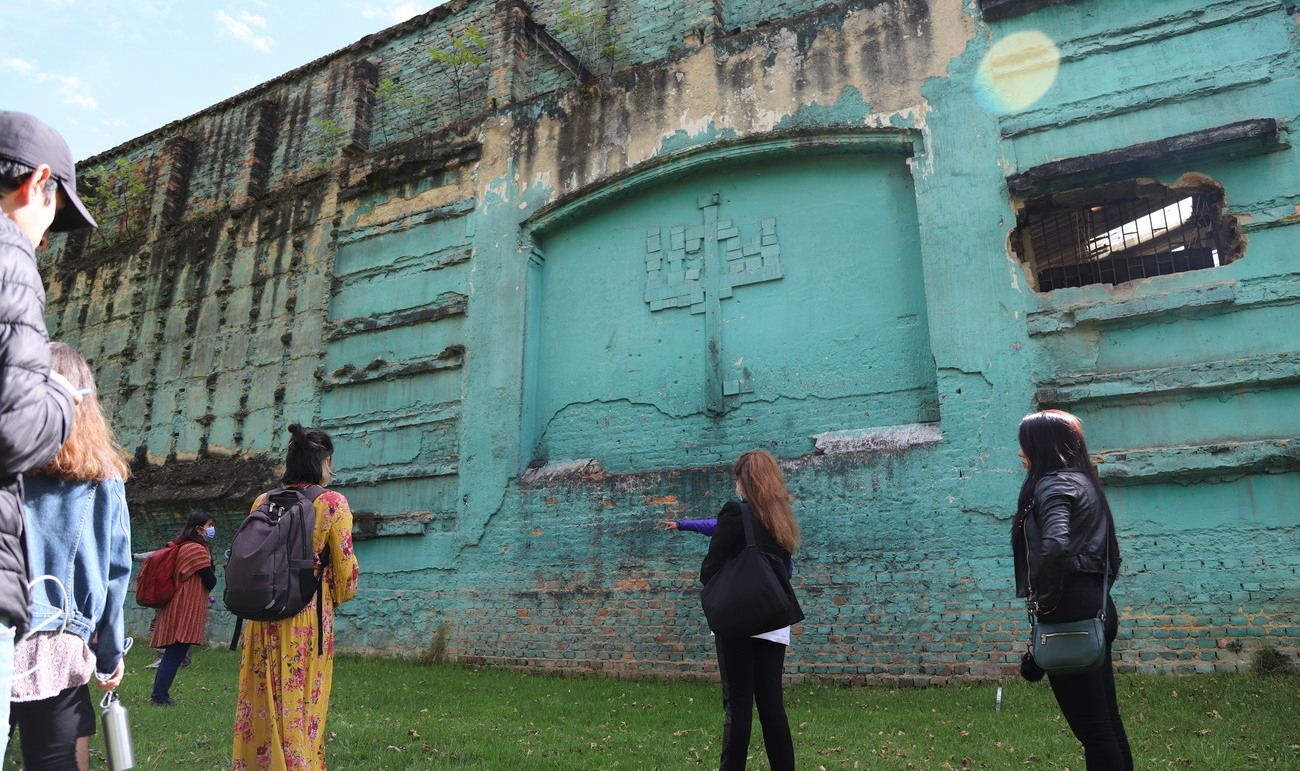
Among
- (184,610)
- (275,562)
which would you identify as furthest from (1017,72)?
(184,610)

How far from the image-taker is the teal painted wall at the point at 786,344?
6.45 meters

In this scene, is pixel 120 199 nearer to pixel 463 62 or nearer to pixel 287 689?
pixel 463 62

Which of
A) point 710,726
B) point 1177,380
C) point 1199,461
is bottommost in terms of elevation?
point 710,726

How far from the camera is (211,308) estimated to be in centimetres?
1225

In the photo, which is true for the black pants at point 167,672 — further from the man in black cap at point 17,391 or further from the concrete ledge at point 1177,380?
the concrete ledge at point 1177,380

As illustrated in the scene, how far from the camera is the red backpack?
710cm

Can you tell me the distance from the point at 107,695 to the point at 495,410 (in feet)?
22.1

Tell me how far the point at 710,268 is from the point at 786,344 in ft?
3.85

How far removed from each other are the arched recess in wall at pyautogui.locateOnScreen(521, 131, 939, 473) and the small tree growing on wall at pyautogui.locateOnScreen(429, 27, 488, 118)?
3365 millimetres

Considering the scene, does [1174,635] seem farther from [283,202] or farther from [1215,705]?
[283,202]

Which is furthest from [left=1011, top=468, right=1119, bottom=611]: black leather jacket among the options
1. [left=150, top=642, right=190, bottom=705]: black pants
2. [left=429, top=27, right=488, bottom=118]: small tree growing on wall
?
[left=429, top=27, right=488, bottom=118]: small tree growing on wall

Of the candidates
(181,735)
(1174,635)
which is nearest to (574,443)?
(181,735)

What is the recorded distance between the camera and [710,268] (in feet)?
28.2

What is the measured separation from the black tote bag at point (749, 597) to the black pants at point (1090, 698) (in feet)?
3.38
